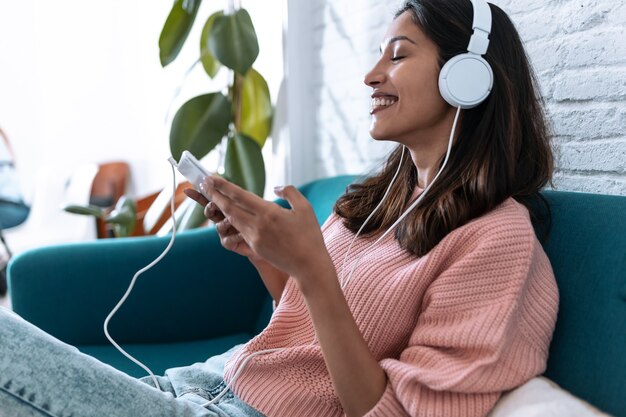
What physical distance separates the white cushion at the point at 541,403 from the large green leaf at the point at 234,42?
4.41ft

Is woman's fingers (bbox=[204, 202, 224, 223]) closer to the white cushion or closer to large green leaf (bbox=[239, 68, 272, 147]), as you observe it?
the white cushion

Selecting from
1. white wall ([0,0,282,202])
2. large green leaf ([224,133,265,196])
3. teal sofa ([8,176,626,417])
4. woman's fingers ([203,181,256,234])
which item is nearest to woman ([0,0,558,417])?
woman's fingers ([203,181,256,234])

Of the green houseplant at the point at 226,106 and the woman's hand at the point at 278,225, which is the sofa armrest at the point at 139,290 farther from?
the woman's hand at the point at 278,225

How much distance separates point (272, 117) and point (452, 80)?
1164mm

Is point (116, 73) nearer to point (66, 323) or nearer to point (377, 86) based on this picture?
point (66, 323)

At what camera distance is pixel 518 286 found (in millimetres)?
825

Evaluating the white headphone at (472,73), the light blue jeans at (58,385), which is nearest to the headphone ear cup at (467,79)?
the white headphone at (472,73)

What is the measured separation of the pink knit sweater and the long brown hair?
4cm

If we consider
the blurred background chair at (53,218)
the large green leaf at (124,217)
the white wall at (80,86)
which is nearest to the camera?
the large green leaf at (124,217)

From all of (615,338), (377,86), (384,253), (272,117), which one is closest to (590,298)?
(615,338)

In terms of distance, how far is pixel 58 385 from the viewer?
803 mm

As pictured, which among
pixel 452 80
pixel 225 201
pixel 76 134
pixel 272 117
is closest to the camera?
pixel 225 201

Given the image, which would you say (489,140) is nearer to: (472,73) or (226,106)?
(472,73)

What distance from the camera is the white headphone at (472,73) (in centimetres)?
95
